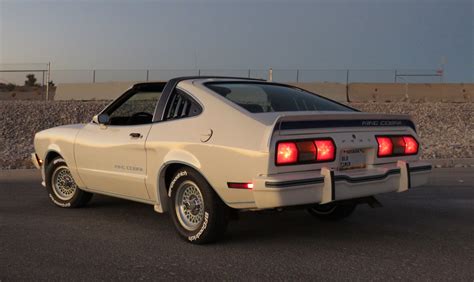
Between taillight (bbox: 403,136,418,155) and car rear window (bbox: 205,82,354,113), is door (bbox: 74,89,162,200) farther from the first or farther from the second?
taillight (bbox: 403,136,418,155)

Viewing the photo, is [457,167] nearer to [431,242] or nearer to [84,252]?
[431,242]

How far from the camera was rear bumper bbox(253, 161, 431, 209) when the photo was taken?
4.51 meters

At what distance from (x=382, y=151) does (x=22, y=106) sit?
53.4ft

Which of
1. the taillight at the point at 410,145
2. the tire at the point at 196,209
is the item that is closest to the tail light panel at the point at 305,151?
the tire at the point at 196,209

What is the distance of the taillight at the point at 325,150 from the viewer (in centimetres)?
476

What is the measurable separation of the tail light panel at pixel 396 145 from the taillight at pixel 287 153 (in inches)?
39.1

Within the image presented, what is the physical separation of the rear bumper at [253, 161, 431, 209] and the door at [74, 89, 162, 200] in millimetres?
1610

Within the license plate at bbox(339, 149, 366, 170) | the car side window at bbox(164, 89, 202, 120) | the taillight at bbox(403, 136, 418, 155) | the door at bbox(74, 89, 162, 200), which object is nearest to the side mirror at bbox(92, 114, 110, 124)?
the door at bbox(74, 89, 162, 200)

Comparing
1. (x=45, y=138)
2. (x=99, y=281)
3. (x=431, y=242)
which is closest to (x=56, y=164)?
(x=45, y=138)

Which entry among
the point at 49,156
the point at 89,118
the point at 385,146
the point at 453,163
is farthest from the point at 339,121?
the point at 89,118

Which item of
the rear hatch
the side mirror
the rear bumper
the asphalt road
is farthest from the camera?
the side mirror

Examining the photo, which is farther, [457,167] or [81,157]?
[457,167]

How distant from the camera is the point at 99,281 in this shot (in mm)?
4168

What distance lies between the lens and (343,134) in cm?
495
